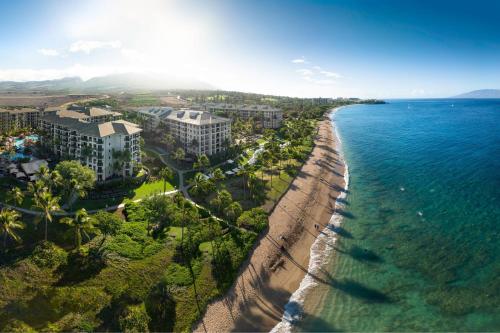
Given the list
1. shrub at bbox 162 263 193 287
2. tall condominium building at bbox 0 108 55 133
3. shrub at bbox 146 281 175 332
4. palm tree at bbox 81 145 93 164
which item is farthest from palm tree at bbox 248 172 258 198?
tall condominium building at bbox 0 108 55 133

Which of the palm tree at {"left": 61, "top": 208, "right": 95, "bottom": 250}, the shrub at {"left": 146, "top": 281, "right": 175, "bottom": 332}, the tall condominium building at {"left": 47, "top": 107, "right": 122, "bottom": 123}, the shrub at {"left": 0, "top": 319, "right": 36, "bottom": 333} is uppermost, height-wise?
the tall condominium building at {"left": 47, "top": 107, "right": 122, "bottom": 123}

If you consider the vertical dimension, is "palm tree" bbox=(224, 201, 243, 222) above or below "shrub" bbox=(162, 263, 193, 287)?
above

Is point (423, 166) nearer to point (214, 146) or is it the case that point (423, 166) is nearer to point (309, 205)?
point (309, 205)

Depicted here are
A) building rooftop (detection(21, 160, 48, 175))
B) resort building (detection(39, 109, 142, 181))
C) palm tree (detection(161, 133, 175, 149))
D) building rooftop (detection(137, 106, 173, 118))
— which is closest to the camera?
building rooftop (detection(21, 160, 48, 175))

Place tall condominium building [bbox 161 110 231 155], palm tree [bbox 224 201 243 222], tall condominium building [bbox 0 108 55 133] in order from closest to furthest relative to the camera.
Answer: palm tree [bbox 224 201 243 222] → tall condominium building [bbox 161 110 231 155] → tall condominium building [bbox 0 108 55 133]

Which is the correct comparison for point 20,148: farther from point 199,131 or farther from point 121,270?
point 121,270

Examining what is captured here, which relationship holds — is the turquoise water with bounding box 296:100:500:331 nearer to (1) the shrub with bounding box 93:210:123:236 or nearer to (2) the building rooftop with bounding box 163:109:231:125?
(1) the shrub with bounding box 93:210:123:236

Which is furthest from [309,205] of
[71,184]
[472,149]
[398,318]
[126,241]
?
[472,149]
